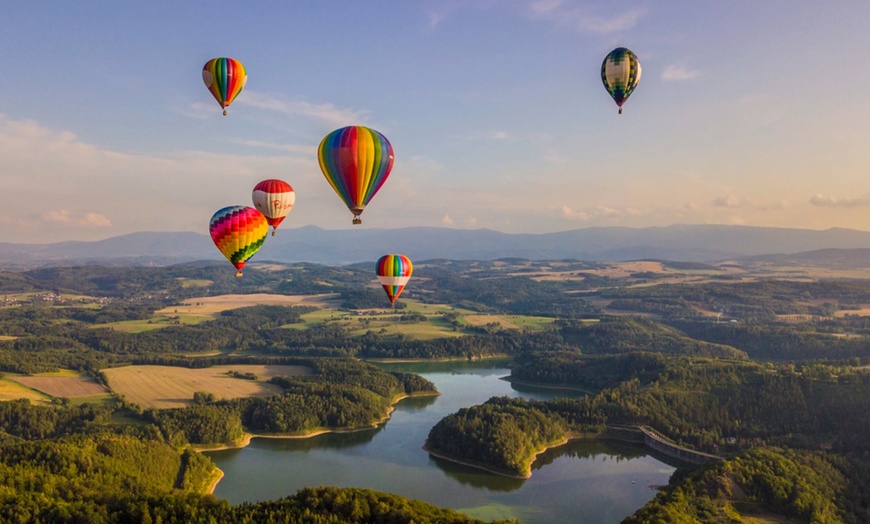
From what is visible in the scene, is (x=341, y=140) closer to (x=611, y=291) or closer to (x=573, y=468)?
(x=573, y=468)

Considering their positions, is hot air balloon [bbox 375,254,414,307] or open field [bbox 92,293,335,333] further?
open field [bbox 92,293,335,333]

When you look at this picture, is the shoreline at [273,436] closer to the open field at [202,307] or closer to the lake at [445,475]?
the lake at [445,475]

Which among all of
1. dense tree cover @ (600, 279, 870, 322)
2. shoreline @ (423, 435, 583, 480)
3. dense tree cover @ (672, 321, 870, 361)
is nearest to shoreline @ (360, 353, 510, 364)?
dense tree cover @ (672, 321, 870, 361)

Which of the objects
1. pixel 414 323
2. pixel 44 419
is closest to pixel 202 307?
pixel 414 323

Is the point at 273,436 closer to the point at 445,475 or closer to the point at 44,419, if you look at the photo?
the point at 445,475

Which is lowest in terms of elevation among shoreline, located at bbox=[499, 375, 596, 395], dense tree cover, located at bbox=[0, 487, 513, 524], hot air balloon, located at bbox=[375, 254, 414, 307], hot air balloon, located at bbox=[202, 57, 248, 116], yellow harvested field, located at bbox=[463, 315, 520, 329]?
shoreline, located at bbox=[499, 375, 596, 395]

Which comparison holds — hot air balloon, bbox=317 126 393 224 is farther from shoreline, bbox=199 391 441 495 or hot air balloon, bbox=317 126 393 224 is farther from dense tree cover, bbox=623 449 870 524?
shoreline, bbox=199 391 441 495
